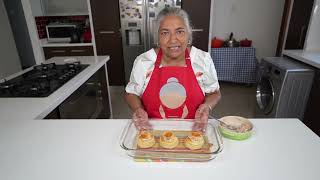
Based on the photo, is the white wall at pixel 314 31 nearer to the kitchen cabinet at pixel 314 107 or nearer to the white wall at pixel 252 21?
the kitchen cabinet at pixel 314 107

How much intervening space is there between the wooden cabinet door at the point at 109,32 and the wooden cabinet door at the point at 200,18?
1.04 meters

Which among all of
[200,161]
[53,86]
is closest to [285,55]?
[200,161]

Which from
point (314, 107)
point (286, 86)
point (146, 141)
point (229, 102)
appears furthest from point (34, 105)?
point (229, 102)

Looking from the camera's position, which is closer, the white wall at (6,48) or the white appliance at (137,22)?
the white appliance at (137,22)

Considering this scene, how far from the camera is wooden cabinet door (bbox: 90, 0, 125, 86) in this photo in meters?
3.22

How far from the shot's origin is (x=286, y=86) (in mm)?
2062

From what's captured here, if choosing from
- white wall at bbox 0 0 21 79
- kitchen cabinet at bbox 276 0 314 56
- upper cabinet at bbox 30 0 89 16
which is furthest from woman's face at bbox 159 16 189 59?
white wall at bbox 0 0 21 79

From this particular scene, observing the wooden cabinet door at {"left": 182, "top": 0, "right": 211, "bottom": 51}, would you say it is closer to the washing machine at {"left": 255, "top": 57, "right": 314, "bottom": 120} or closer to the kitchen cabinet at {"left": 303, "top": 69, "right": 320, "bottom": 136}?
the washing machine at {"left": 255, "top": 57, "right": 314, "bottom": 120}

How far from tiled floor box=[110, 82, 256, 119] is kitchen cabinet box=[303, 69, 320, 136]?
724 mm

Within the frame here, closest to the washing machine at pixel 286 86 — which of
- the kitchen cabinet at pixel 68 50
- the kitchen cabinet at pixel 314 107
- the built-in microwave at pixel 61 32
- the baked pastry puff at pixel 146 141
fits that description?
the kitchen cabinet at pixel 314 107

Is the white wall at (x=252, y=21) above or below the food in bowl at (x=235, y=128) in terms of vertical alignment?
above

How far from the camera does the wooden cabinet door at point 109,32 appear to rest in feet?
10.6

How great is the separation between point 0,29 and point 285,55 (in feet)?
14.6

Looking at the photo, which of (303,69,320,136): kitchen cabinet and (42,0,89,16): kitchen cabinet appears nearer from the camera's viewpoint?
(303,69,320,136): kitchen cabinet
